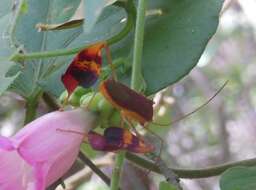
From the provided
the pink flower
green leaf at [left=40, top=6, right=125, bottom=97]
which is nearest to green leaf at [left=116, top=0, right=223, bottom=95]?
green leaf at [left=40, top=6, right=125, bottom=97]

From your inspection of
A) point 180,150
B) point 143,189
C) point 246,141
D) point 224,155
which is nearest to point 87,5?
point 143,189

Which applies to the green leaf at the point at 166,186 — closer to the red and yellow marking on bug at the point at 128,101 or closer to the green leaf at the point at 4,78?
the red and yellow marking on bug at the point at 128,101

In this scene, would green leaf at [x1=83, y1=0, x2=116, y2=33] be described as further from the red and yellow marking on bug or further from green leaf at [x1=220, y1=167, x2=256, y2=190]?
green leaf at [x1=220, y1=167, x2=256, y2=190]

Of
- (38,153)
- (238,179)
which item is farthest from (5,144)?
(238,179)

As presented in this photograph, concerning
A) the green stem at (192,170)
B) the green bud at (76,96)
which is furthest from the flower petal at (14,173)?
the green stem at (192,170)

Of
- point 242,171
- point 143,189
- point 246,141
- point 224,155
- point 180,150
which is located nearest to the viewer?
point 242,171

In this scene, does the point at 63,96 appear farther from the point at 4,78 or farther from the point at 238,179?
the point at 238,179

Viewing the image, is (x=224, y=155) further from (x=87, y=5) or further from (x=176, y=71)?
(x=87, y=5)
